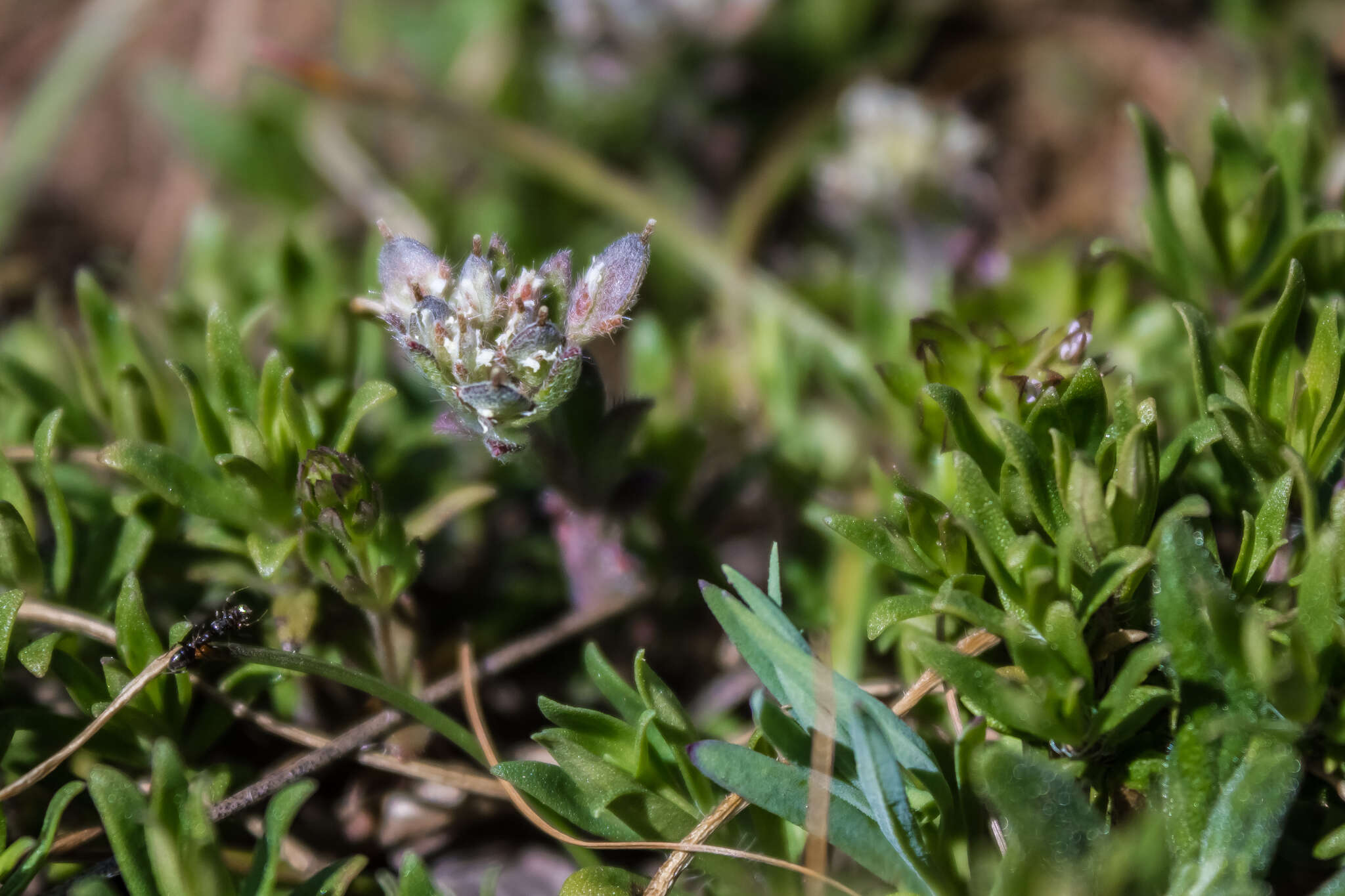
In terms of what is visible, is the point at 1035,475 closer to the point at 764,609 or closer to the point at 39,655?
the point at 764,609

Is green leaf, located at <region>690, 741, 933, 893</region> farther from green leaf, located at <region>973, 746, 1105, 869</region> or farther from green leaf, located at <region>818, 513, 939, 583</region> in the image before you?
green leaf, located at <region>818, 513, 939, 583</region>

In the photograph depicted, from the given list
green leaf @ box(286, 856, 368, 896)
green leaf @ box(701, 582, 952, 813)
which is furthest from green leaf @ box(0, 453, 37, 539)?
green leaf @ box(701, 582, 952, 813)

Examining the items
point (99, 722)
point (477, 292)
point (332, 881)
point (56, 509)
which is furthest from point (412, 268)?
point (332, 881)

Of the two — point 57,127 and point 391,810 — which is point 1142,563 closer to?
point 391,810

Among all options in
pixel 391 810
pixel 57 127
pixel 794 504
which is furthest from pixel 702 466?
pixel 57 127

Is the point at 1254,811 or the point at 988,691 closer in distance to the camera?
the point at 1254,811

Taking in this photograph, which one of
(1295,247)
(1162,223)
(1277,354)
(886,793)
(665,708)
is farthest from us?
(1162,223)

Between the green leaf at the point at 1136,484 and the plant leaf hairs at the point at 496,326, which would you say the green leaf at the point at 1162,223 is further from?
the plant leaf hairs at the point at 496,326
